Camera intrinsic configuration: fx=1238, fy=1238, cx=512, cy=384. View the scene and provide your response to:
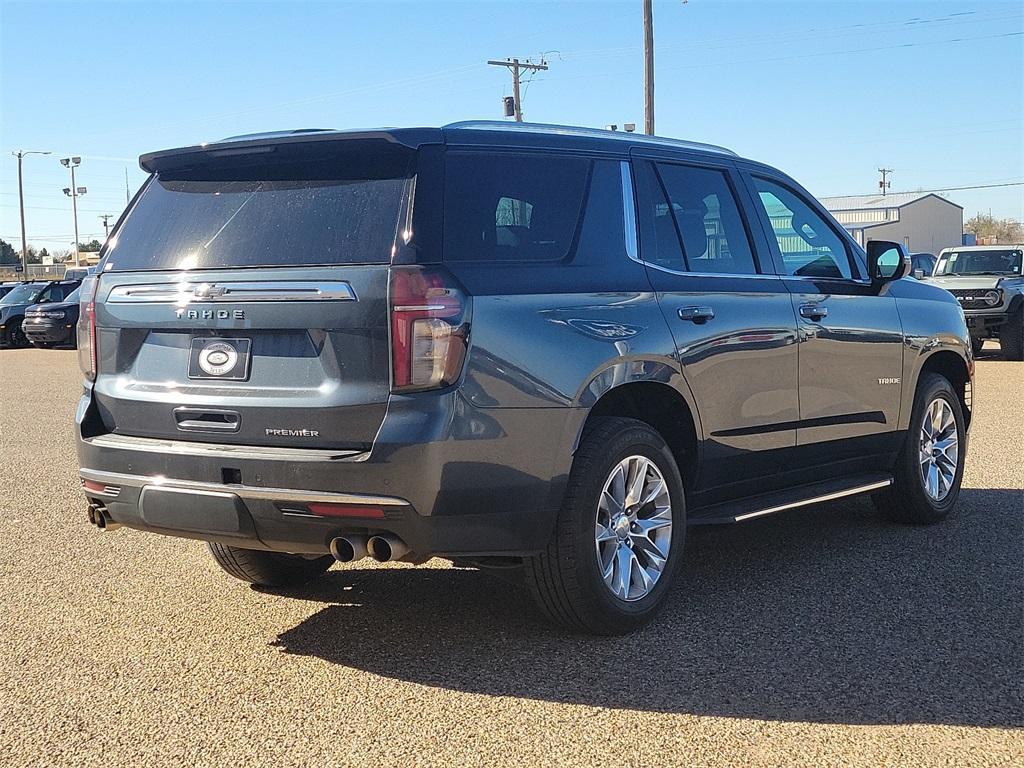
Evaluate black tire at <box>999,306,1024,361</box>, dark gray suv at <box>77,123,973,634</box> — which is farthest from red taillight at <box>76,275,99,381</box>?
black tire at <box>999,306,1024,361</box>

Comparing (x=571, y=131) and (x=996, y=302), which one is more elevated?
(x=571, y=131)

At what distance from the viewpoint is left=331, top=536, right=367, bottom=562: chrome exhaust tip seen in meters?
4.27

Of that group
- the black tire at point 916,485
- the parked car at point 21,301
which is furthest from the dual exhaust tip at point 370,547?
the parked car at point 21,301

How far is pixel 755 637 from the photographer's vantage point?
4.82 meters

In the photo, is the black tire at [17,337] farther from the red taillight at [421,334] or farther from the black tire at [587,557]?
the red taillight at [421,334]

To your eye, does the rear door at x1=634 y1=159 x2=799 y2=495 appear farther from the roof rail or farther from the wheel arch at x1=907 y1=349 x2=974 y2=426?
the wheel arch at x1=907 y1=349 x2=974 y2=426

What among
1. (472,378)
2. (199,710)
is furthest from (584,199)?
(199,710)

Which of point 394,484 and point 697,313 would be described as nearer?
point 394,484

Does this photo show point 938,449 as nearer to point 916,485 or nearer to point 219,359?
point 916,485

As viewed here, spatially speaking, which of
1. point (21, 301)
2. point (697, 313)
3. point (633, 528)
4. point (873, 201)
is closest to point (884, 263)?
point (697, 313)

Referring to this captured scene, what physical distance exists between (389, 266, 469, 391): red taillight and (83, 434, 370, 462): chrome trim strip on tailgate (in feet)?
1.05

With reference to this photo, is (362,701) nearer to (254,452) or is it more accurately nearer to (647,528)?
(254,452)

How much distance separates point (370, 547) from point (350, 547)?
69 mm

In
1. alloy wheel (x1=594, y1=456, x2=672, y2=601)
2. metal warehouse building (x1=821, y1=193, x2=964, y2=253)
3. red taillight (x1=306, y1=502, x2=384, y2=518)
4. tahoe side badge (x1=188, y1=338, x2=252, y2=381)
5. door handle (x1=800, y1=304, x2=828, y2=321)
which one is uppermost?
metal warehouse building (x1=821, y1=193, x2=964, y2=253)
